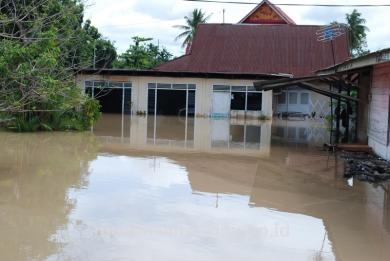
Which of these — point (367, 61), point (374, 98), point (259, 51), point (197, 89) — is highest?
point (259, 51)

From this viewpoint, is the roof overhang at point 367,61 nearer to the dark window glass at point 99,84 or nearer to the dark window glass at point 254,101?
the dark window glass at point 254,101

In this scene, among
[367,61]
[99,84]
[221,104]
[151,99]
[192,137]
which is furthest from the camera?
[99,84]

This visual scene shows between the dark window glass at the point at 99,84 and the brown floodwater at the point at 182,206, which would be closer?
the brown floodwater at the point at 182,206

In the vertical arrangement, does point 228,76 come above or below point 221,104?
above

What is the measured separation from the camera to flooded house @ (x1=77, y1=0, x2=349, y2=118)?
32.2 meters

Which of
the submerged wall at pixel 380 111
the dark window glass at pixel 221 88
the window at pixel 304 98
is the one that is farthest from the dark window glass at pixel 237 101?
the submerged wall at pixel 380 111

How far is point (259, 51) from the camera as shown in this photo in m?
37.3

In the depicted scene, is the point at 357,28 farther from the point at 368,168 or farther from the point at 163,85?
the point at 368,168

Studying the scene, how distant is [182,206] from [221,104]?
945 inches

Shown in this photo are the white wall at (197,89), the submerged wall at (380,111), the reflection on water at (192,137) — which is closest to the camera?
the submerged wall at (380,111)

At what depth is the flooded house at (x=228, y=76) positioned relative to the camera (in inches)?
1267

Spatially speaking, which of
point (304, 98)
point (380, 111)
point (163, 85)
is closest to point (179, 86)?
point (163, 85)

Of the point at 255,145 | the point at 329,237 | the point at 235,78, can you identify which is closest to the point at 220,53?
the point at 235,78

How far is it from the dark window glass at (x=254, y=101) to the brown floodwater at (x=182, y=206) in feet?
53.6
